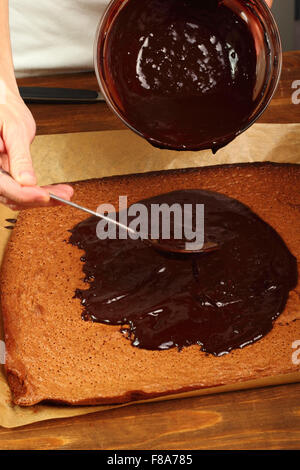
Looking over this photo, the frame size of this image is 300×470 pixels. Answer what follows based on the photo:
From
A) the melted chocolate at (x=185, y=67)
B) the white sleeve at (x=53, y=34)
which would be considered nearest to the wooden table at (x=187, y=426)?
the melted chocolate at (x=185, y=67)

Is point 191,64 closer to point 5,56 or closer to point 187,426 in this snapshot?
point 5,56

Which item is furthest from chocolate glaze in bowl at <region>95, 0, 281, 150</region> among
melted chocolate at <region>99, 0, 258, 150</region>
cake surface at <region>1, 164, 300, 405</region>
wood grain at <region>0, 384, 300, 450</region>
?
wood grain at <region>0, 384, 300, 450</region>

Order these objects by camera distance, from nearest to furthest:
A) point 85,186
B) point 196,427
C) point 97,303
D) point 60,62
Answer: point 196,427 → point 97,303 → point 85,186 → point 60,62

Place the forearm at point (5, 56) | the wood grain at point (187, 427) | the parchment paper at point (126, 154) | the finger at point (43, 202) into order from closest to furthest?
the wood grain at point (187, 427) < the finger at point (43, 202) < the forearm at point (5, 56) < the parchment paper at point (126, 154)

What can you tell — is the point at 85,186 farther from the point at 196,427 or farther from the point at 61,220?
the point at 196,427

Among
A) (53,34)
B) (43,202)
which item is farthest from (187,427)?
(53,34)

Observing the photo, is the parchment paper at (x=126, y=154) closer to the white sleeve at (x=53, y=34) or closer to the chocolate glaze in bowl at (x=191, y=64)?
the white sleeve at (x=53, y=34)

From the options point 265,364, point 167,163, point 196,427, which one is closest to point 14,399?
point 196,427
